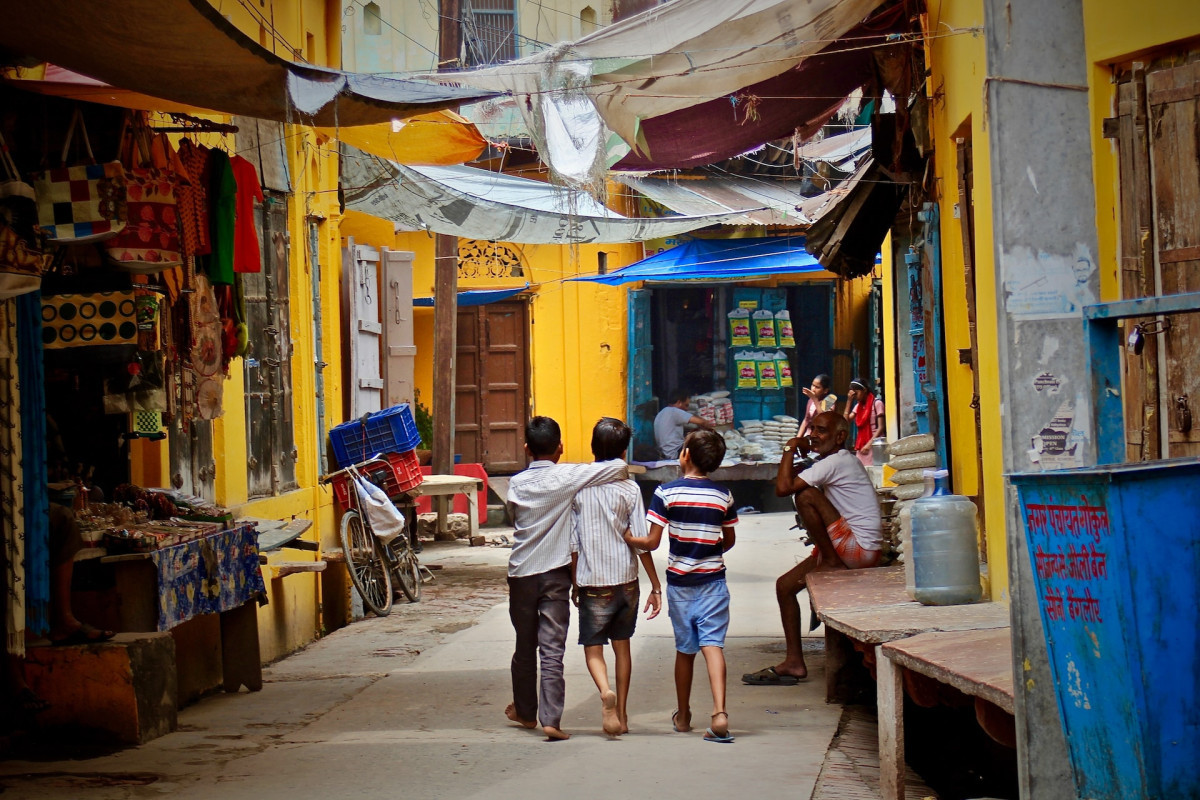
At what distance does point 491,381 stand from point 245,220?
12.7 metres

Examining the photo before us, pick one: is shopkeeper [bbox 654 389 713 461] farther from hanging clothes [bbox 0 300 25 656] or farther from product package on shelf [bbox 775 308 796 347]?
hanging clothes [bbox 0 300 25 656]

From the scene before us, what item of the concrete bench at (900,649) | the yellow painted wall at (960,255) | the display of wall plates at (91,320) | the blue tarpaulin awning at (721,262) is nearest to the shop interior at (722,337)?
the blue tarpaulin awning at (721,262)

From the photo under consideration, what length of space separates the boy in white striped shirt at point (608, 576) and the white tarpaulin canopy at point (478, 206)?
5341mm

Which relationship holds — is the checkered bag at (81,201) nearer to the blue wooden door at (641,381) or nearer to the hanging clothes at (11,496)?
the hanging clothes at (11,496)

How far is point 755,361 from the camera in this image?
1970cm

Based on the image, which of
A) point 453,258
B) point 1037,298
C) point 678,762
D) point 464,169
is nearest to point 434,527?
point 453,258

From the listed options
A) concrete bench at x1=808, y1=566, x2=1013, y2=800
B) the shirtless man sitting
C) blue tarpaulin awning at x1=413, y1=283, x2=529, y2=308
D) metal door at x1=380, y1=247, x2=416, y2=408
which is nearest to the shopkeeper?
blue tarpaulin awning at x1=413, y1=283, x2=529, y2=308

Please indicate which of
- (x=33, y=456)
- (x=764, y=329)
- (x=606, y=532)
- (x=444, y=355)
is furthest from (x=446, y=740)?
(x=764, y=329)

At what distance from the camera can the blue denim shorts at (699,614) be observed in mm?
6039

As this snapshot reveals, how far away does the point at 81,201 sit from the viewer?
563cm

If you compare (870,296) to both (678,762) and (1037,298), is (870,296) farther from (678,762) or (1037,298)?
(1037,298)

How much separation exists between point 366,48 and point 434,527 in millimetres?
6761

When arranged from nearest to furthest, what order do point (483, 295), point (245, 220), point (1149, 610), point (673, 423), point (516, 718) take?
point (1149, 610)
point (516, 718)
point (245, 220)
point (483, 295)
point (673, 423)

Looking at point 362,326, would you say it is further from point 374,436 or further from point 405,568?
point 405,568
